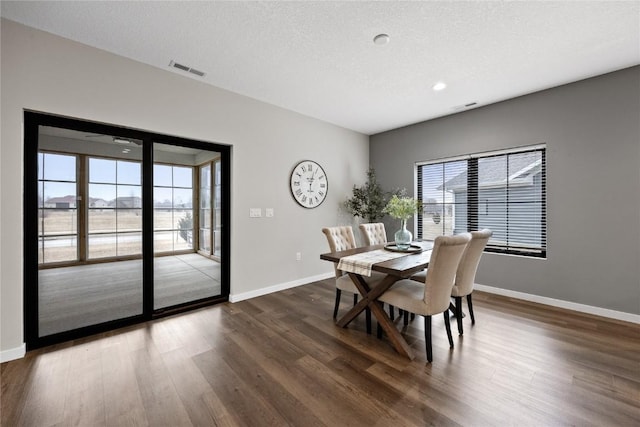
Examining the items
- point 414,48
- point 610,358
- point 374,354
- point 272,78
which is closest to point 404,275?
point 374,354

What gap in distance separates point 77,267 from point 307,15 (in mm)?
3446

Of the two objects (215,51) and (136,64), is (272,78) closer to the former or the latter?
(215,51)

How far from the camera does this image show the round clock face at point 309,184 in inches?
163

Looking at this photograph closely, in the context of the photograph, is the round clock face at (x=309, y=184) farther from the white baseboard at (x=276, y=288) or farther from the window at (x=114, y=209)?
the window at (x=114, y=209)

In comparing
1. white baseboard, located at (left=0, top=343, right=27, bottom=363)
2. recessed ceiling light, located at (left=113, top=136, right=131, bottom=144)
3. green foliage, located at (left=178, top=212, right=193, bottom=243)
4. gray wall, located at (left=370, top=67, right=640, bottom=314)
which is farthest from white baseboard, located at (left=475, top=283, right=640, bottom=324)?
white baseboard, located at (left=0, top=343, right=27, bottom=363)

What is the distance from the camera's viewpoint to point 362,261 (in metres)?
2.38

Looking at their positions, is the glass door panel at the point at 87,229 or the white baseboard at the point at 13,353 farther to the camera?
the glass door panel at the point at 87,229

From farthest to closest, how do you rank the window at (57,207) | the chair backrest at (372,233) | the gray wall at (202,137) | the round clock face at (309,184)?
the round clock face at (309,184), the chair backrest at (372,233), the window at (57,207), the gray wall at (202,137)

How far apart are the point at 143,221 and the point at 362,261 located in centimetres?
242

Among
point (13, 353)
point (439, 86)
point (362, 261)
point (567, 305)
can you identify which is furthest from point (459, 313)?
point (13, 353)

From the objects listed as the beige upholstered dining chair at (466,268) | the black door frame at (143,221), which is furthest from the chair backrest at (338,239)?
the black door frame at (143,221)

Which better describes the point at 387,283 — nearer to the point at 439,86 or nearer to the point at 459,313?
the point at 459,313

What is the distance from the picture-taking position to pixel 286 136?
4.01 metres

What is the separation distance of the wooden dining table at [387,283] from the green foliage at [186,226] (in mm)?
2056
